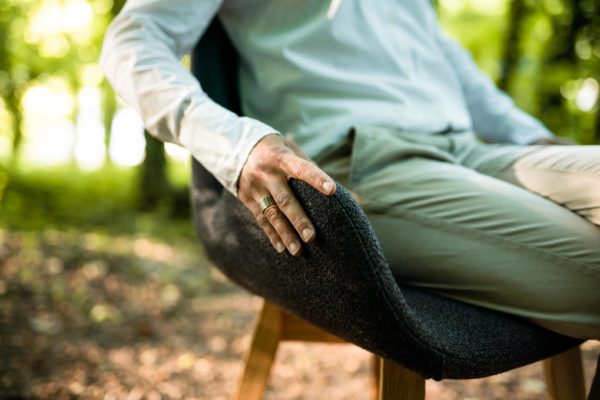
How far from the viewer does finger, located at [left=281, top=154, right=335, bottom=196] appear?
70cm

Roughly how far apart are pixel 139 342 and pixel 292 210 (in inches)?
83.3

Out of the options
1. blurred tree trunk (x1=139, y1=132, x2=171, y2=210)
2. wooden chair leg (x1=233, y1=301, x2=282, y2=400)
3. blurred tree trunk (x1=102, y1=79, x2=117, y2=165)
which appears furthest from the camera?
blurred tree trunk (x1=102, y1=79, x2=117, y2=165)

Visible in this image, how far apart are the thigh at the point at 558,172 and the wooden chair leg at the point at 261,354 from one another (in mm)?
644

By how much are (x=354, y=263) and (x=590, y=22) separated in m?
5.78

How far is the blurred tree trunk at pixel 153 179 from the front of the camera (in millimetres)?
6164

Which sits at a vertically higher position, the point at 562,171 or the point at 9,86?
the point at 562,171

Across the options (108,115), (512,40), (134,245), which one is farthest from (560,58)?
(108,115)

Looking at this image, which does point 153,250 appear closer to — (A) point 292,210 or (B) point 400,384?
(B) point 400,384

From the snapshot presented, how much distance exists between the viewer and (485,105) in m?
1.68

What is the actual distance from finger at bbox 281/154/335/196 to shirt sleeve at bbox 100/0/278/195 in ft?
0.32

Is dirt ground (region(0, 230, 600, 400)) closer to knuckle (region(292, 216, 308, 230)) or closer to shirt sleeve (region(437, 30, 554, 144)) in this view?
shirt sleeve (region(437, 30, 554, 144))

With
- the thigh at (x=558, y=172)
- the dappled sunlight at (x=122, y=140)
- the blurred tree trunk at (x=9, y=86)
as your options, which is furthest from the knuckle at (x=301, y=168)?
the dappled sunlight at (x=122, y=140)

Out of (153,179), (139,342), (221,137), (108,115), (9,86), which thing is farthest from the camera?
(108,115)

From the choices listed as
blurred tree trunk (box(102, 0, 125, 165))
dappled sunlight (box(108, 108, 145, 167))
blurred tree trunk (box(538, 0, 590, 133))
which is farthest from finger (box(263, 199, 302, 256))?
dappled sunlight (box(108, 108, 145, 167))
